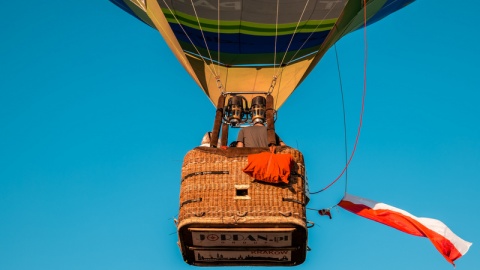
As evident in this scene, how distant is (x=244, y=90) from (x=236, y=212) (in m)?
2.45

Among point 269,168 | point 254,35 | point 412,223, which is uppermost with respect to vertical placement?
point 254,35

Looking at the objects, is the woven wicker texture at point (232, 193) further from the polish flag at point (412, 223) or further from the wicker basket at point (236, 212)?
the polish flag at point (412, 223)

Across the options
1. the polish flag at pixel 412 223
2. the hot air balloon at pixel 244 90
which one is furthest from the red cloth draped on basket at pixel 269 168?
Answer: the polish flag at pixel 412 223

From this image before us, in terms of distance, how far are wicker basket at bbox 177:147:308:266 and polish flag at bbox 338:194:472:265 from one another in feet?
4.22

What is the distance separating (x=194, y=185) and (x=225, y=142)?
2.24 ft

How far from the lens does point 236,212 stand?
5.69 m

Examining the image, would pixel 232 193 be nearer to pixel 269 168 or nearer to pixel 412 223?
pixel 269 168

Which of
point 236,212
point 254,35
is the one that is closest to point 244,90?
point 254,35

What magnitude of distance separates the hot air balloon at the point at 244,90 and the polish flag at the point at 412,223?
124 centimetres

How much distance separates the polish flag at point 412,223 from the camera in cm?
670

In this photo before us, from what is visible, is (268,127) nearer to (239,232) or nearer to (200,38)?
(239,232)

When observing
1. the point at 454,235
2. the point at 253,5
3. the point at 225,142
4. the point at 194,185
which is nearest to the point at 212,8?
the point at 253,5

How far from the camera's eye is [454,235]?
6.79 meters

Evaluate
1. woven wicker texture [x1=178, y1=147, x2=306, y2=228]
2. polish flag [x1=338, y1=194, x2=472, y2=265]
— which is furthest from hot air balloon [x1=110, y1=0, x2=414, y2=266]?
polish flag [x1=338, y1=194, x2=472, y2=265]
